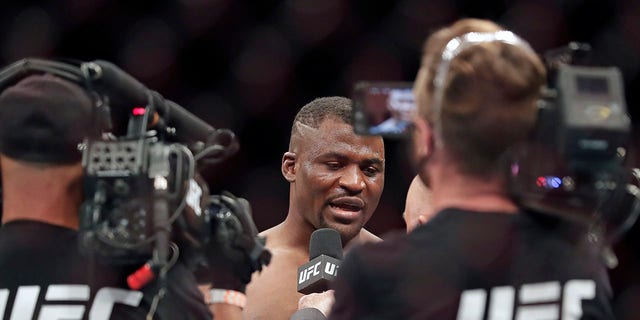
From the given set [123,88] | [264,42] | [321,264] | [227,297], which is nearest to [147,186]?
[123,88]

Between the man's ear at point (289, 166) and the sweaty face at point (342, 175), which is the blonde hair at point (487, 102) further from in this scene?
the man's ear at point (289, 166)

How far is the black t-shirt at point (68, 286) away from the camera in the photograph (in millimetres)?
1434

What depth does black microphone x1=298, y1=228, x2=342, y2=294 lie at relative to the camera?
200cm

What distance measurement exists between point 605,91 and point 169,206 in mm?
614

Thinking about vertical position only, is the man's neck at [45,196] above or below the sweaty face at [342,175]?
above

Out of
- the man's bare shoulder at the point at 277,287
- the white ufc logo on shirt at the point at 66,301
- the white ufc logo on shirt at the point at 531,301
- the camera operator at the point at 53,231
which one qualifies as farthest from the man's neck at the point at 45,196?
the man's bare shoulder at the point at 277,287

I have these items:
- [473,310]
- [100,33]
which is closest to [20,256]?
[473,310]

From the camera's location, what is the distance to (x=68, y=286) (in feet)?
4.75

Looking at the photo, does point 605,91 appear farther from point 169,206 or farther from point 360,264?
point 169,206

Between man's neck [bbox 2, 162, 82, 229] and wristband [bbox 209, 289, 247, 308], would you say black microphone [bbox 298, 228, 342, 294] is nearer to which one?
wristband [bbox 209, 289, 247, 308]

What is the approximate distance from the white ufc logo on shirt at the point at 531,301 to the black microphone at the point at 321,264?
0.75 metres

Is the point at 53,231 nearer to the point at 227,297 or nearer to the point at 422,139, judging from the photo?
the point at 227,297

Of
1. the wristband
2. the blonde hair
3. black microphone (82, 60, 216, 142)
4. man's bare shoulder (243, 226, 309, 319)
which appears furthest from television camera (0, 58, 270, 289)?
man's bare shoulder (243, 226, 309, 319)

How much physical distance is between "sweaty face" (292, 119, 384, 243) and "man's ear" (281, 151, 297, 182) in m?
0.09
